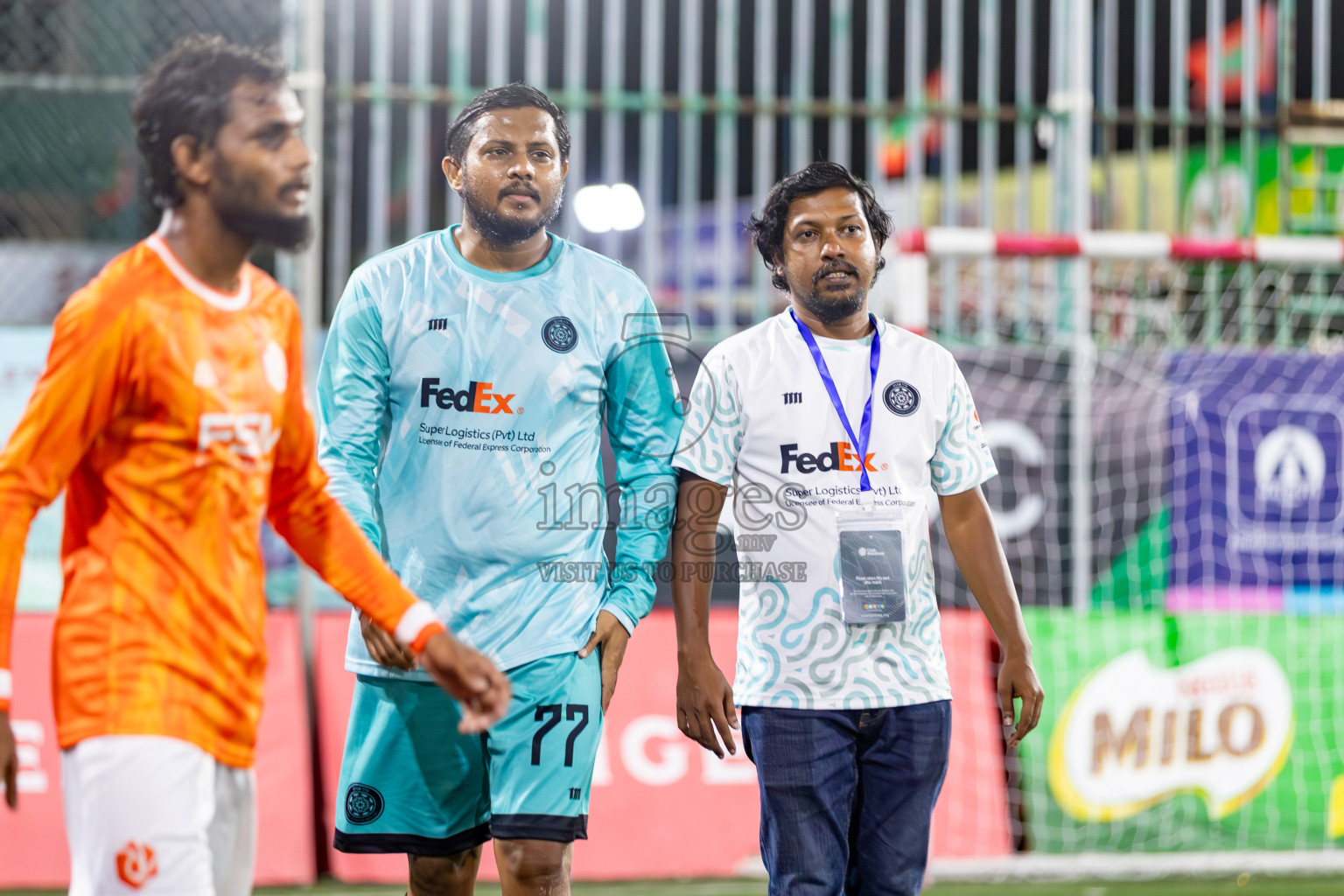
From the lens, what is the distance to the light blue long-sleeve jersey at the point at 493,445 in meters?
3.14

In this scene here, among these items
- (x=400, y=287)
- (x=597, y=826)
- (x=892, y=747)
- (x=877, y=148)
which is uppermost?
(x=877, y=148)

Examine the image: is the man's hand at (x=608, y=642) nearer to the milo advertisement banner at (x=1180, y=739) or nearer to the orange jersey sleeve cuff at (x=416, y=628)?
the orange jersey sleeve cuff at (x=416, y=628)

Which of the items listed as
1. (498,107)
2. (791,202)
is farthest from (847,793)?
(498,107)

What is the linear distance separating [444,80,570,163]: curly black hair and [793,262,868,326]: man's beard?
2.26 ft

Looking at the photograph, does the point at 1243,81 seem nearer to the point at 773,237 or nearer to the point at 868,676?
the point at 773,237

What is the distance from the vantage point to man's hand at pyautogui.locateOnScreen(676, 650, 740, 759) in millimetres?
3160

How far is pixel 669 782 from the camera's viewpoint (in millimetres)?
5656

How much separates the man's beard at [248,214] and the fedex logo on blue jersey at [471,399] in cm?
96

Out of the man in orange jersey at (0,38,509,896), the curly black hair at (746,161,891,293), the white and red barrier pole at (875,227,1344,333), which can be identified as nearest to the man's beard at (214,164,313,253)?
the man in orange jersey at (0,38,509,896)

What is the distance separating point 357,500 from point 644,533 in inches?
26.8

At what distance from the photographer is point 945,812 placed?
580 centimetres

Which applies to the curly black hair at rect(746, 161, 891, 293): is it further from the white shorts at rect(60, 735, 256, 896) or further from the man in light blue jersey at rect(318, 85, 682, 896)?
the white shorts at rect(60, 735, 256, 896)

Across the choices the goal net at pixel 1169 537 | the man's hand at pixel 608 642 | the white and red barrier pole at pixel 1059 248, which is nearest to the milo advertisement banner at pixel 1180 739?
the goal net at pixel 1169 537

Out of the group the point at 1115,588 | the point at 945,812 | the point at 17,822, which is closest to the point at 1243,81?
the point at 1115,588
